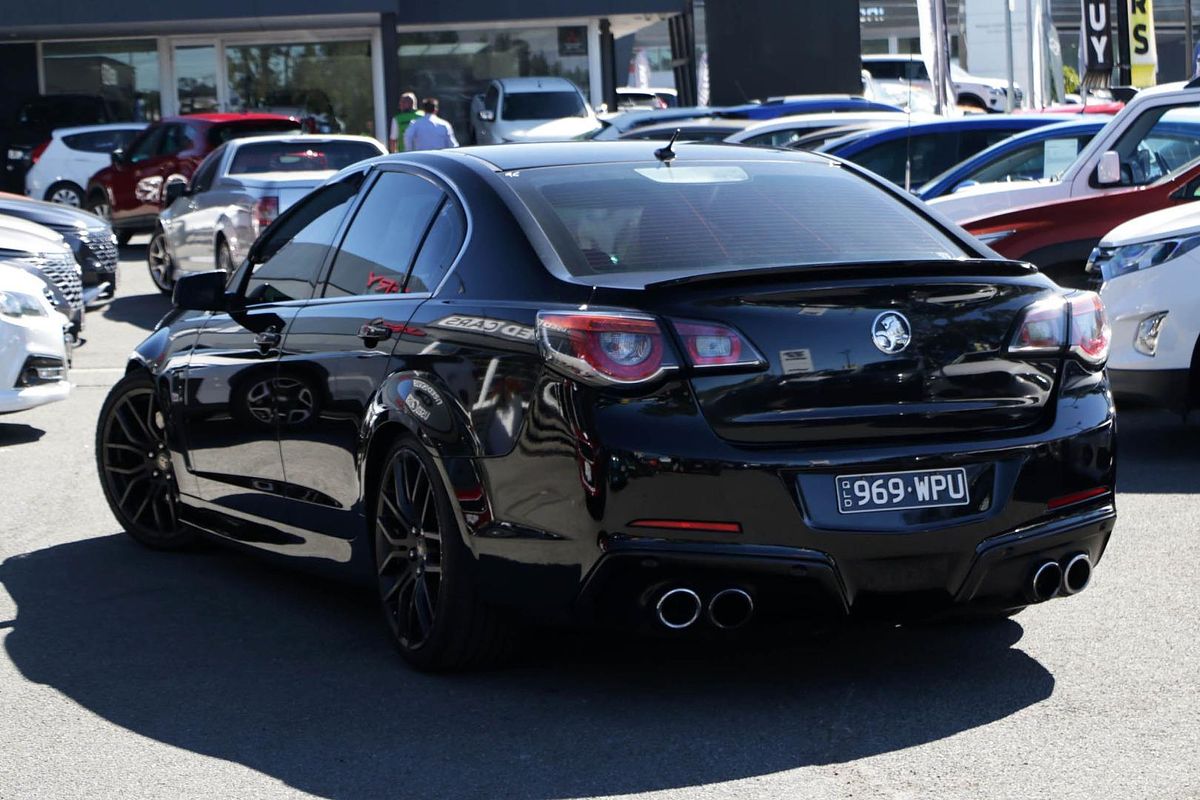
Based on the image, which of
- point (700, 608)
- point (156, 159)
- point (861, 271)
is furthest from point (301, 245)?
point (156, 159)

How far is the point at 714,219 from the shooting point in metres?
5.48

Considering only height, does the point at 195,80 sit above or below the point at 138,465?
above

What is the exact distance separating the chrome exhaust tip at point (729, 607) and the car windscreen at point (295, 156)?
1310 cm

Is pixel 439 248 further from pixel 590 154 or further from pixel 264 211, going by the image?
pixel 264 211

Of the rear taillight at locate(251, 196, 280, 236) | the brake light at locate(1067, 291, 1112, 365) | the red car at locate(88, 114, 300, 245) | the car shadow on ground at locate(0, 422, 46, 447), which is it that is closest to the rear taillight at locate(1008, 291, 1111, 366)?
the brake light at locate(1067, 291, 1112, 365)

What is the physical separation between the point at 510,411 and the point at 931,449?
1.10 metres

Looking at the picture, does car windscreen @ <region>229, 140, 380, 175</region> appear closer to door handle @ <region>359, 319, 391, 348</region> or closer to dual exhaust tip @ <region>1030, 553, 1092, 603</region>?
door handle @ <region>359, 319, 391, 348</region>

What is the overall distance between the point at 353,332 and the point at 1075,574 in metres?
2.28

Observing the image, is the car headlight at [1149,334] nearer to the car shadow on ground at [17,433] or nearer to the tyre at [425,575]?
the tyre at [425,575]

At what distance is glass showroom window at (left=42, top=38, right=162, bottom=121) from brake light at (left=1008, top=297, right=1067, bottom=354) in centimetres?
3261

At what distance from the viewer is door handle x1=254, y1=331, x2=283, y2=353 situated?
250 inches

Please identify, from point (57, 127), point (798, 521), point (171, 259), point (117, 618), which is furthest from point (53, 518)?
point (57, 127)

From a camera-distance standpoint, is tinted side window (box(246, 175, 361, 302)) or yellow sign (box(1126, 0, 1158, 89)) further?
yellow sign (box(1126, 0, 1158, 89))

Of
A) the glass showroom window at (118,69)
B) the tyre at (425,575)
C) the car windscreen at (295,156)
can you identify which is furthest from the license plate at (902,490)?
the glass showroom window at (118,69)
